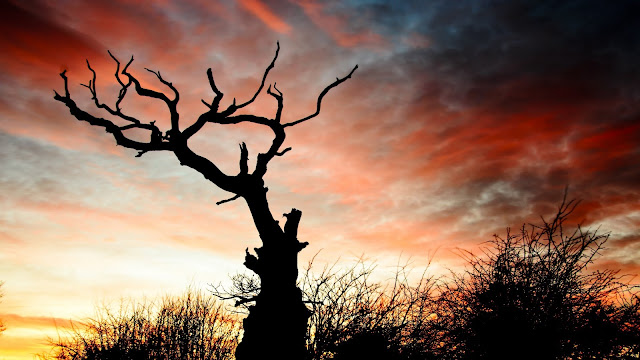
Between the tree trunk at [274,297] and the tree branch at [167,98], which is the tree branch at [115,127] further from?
the tree trunk at [274,297]

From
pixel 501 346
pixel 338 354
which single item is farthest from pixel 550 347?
pixel 338 354

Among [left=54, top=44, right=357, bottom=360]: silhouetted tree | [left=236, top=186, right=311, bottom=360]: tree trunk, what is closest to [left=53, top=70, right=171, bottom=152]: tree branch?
[left=54, top=44, right=357, bottom=360]: silhouetted tree

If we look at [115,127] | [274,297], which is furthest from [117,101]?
[274,297]

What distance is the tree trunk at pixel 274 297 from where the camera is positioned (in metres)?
6.14

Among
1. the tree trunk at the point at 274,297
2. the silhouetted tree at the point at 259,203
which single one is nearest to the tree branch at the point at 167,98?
the silhouetted tree at the point at 259,203

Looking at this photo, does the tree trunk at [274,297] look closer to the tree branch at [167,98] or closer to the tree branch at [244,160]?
the tree branch at [244,160]

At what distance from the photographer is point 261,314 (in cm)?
636

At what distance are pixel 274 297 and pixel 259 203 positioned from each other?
1.65 m

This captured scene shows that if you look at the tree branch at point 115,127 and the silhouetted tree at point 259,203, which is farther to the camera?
the tree branch at point 115,127

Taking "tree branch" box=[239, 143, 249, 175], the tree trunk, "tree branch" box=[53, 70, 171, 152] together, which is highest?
"tree branch" box=[53, 70, 171, 152]

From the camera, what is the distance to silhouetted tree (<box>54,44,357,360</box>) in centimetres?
625

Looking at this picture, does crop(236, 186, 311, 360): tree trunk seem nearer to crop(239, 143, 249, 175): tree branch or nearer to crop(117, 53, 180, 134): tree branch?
crop(239, 143, 249, 175): tree branch

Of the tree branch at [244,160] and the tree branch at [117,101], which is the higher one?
the tree branch at [117,101]

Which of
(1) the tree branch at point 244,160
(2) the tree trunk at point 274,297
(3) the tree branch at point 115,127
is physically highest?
(3) the tree branch at point 115,127
